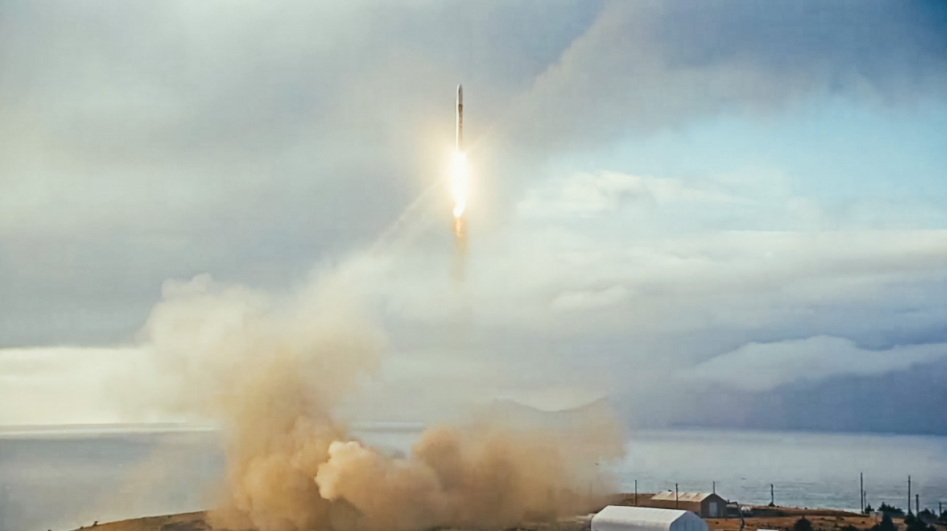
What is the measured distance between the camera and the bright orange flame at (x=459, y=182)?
1672 centimetres

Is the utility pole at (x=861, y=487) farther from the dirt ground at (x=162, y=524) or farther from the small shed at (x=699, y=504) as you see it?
the dirt ground at (x=162, y=524)

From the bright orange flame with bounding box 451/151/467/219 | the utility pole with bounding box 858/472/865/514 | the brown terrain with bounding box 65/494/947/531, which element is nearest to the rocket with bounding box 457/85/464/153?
the bright orange flame with bounding box 451/151/467/219

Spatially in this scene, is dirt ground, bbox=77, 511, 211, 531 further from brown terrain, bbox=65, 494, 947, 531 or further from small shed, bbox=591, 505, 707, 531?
small shed, bbox=591, 505, 707, 531

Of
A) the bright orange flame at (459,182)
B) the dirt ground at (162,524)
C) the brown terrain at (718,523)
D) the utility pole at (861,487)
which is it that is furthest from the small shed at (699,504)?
the dirt ground at (162,524)

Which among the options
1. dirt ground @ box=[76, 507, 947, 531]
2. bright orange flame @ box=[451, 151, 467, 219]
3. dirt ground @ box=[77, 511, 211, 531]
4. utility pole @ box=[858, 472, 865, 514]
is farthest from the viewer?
utility pole @ box=[858, 472, 865, 514]

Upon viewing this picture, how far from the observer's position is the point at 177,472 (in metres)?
18.3

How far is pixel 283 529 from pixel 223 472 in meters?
1.99

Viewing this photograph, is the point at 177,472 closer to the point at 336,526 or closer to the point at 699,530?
the point at 336,526

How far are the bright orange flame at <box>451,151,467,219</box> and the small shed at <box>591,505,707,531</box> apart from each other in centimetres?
627

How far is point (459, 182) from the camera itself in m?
16.8

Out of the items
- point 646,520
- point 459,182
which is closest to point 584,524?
point 646,520

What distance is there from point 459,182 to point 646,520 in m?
7.02

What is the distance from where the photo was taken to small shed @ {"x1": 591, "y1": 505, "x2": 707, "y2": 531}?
14984mm

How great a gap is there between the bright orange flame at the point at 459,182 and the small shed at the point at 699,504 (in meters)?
7.61
